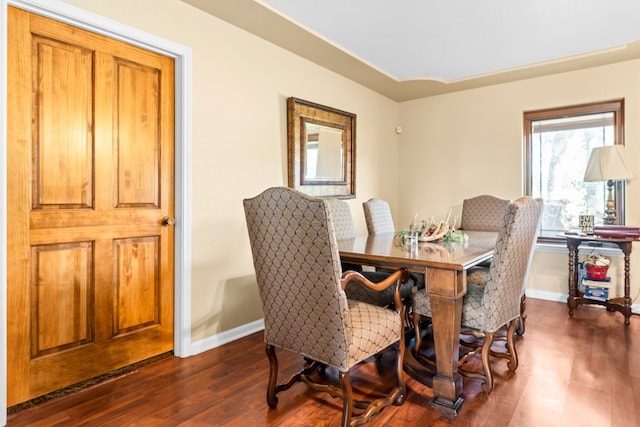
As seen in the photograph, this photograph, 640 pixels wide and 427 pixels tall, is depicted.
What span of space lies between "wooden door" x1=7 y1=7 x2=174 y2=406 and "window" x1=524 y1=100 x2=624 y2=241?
3876 mm

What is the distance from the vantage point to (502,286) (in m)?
2.01

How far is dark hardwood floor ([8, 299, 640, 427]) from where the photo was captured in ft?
6.04

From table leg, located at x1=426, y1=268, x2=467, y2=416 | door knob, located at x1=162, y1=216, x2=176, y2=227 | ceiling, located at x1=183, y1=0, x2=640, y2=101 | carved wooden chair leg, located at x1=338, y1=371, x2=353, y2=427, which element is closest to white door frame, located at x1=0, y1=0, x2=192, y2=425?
door knob, located at x1=162, y1=216, x2=176, y2=227

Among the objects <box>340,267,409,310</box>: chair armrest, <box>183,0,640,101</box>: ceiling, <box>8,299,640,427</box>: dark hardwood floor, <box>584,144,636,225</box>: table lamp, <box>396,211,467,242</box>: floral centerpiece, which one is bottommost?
<box>8,299,640,427</box>: dark hardwood floor

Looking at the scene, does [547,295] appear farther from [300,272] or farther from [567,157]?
[300,272]

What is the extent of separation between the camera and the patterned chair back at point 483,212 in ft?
13.1

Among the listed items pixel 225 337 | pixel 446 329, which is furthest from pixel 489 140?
pixel 225 337

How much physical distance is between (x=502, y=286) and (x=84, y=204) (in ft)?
7.87

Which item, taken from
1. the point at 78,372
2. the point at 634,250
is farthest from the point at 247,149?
the point at 634,250

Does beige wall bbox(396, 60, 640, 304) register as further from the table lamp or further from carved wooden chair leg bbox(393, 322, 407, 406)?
carved wooden chair leg bbox(393, 322, 407, 406)

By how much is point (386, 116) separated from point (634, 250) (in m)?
3.03

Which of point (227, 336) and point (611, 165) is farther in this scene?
point (611, 165)

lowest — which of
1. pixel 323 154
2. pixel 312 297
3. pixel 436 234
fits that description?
pixel 312 297

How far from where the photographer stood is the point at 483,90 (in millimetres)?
4527
